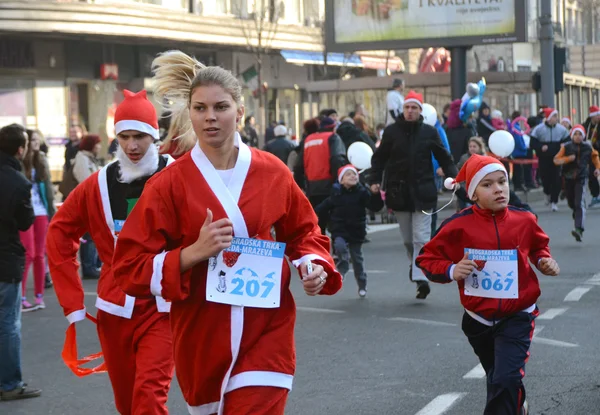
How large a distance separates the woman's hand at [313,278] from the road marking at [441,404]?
2753mm

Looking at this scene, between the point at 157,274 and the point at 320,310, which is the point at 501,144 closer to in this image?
the point at 320,310

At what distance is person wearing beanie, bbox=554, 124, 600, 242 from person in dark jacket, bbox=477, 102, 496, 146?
183 inches

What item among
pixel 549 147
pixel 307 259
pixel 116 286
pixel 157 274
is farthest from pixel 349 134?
pixel 157 274

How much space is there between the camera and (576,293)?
11.8m

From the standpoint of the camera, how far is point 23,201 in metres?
8.43

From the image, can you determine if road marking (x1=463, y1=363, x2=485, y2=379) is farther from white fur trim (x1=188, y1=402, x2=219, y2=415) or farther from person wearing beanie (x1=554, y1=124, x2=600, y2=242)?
person wearing beanie (x1=554, y1=124, x2=600, y2=242)

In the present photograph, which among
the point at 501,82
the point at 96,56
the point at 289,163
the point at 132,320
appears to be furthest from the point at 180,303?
the point at 96,56

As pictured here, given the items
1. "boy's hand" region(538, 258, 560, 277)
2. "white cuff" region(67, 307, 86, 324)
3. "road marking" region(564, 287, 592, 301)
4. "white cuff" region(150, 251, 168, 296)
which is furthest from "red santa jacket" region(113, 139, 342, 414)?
"road marking" region(564, 287, 592, 301)

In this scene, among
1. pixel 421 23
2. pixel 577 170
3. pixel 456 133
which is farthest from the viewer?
pixel 421 23

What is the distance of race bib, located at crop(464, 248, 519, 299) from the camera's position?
604 centimetres

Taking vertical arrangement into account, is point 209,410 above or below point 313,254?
below

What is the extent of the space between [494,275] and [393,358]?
2798 mm

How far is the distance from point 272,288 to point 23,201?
4.43m

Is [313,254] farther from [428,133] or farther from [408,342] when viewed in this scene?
[428,133]
